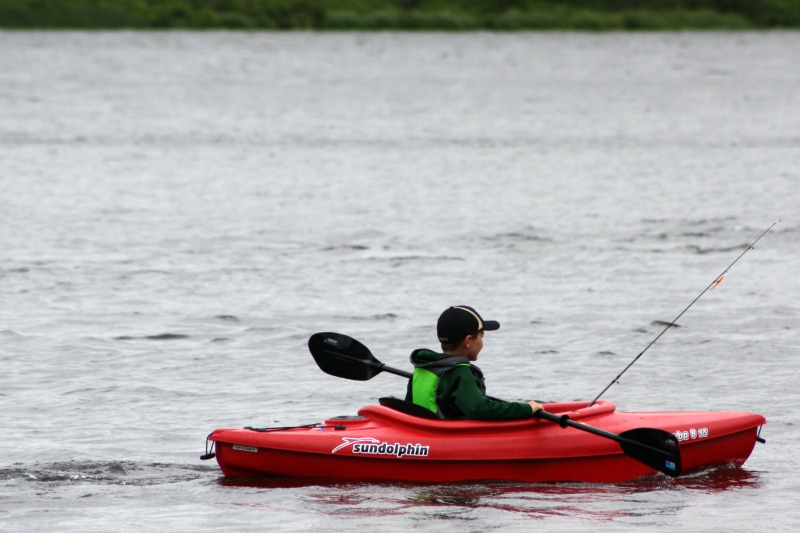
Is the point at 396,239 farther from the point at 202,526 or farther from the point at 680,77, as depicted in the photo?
the point at 680,77

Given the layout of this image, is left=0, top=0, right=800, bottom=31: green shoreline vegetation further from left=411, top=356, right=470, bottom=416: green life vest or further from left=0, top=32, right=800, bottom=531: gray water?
left=411, top=356, right=470, bottom=416: green life vest

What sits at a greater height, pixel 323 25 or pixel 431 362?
pixel 323 25

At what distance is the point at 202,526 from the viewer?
22.7ft

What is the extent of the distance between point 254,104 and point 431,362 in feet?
107

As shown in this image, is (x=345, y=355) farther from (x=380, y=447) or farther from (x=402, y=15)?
(x=402, y=15)

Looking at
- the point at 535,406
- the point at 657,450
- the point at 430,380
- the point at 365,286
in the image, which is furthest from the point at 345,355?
the point at 365,286

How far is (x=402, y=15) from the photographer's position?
66688 millimetres

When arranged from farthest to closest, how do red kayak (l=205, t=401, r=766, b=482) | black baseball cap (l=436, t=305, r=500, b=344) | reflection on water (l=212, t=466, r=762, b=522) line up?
red kayak (l=205, t=401, r=766, b=482), black baseball cap (l=436, t=305, r=500, b=344), reflection on water (l=212, t=466, r=762, b=522)

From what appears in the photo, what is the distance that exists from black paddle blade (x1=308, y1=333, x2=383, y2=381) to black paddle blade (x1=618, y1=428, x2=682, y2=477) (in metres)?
1.90

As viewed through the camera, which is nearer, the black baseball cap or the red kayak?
the black baseball cap

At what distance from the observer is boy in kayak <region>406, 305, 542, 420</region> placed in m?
7.39

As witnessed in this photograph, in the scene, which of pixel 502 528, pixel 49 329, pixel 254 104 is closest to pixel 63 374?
pixel 49 329

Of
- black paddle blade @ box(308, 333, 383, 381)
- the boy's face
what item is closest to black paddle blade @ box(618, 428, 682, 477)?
the boy's face

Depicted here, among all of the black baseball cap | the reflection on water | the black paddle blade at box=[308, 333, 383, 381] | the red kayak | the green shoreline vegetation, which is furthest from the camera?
the green shoreline vegetation
